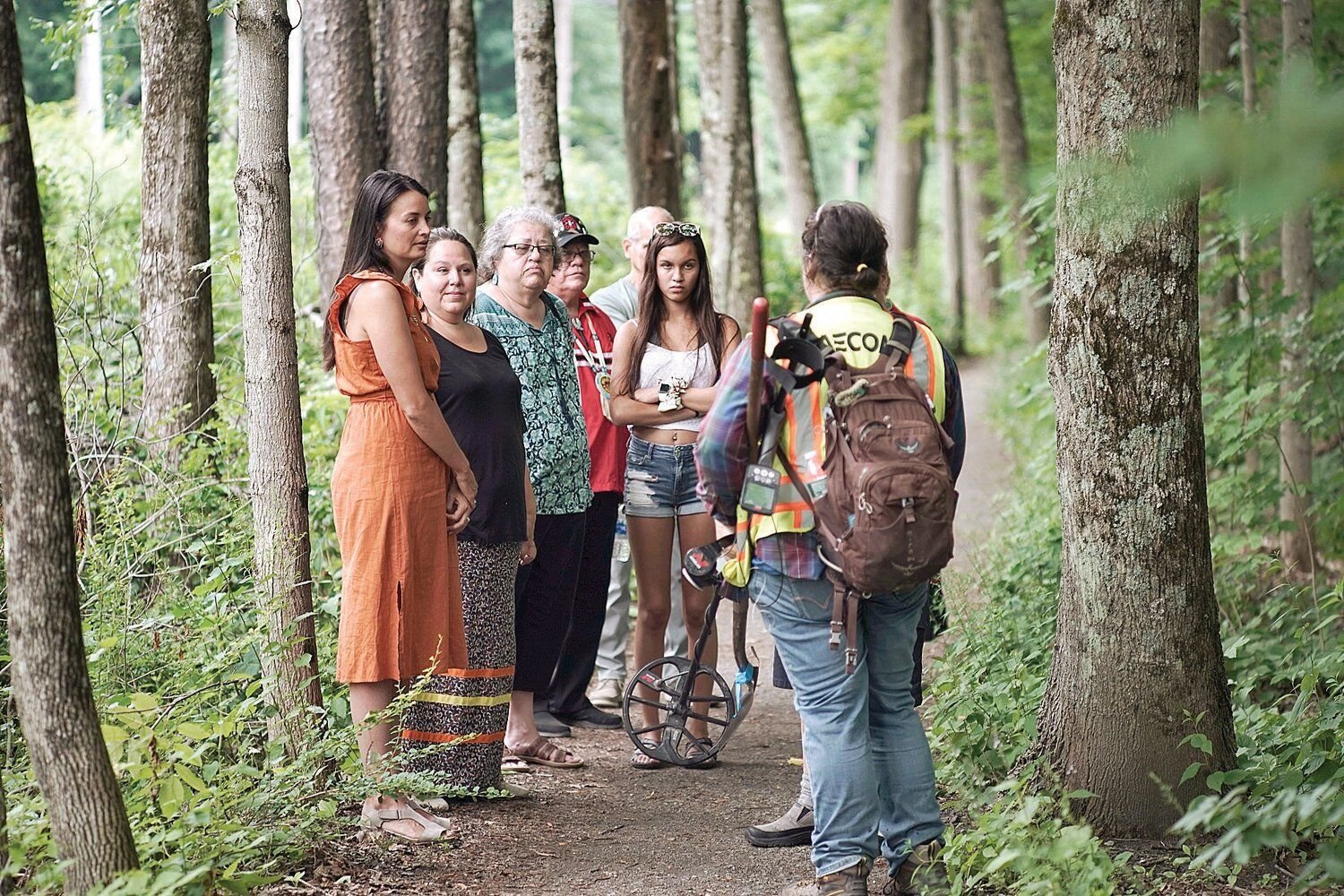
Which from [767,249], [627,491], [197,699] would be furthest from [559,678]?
[767,249]

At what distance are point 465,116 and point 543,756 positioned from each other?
525cm

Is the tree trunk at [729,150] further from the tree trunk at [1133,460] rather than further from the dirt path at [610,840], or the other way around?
the tree trunk at [1133,460]

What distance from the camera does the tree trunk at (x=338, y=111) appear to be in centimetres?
793

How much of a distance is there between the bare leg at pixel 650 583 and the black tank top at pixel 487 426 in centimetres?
82

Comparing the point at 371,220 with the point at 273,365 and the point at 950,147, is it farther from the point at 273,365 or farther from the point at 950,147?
the point at 950,147

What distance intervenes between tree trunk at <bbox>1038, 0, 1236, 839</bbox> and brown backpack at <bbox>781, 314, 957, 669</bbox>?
703mm

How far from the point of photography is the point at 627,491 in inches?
231

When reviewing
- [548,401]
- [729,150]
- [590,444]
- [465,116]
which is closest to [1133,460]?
[548,401]

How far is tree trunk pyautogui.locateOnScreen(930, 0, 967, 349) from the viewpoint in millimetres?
25234

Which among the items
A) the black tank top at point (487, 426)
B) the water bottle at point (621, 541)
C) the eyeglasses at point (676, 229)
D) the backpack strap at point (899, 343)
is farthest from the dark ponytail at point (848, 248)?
the water bottle at point (621, 541)

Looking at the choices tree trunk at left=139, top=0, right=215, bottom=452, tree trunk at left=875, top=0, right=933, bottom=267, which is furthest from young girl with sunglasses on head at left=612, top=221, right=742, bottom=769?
tree trunk at left=875, top=0, right=933, bottom=267

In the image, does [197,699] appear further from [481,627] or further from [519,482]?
[519,482]

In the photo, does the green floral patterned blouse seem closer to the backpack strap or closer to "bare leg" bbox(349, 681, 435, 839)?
"bare leg" bbox(349, 681, 435, 839)

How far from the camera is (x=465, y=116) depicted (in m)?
9.41
